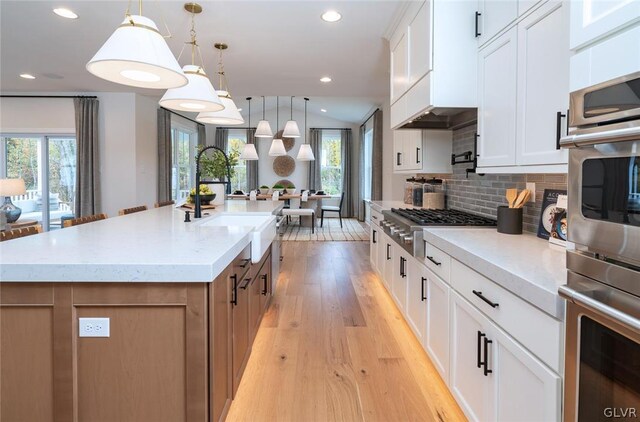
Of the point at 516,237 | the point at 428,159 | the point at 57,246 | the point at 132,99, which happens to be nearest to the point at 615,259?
the point at 516,237

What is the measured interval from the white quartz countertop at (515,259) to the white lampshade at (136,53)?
5.21 ft

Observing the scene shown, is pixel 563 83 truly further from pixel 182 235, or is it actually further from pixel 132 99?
pixel 132 99

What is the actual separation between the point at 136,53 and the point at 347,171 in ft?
31.0

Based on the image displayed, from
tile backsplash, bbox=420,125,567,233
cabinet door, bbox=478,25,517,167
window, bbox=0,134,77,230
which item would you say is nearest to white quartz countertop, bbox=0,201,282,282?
cabinet door, bbox=478,25,517,167

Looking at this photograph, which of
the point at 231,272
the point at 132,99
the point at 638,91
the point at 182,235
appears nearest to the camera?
the point at 638,91

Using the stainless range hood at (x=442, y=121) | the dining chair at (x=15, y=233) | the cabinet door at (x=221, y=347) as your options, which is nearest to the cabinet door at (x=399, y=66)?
the stainless range hood at (x=442, y=121)

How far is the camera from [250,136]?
10.6 m

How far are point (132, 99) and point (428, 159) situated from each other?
5290 millimetres

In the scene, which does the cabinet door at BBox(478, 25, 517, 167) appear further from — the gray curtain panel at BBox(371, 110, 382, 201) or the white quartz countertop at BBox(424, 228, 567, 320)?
the gray curtain panel at BBox(371, 110, 382, 201)

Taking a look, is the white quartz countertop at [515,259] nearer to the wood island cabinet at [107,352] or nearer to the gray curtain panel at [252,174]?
the wood island cabinet at [107,352]

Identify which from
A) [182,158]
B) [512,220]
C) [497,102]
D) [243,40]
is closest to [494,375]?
[512,220]

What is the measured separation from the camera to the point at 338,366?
236 centimetres

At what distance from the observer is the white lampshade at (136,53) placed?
1520 mm

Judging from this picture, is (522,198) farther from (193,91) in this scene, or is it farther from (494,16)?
(193,91)
